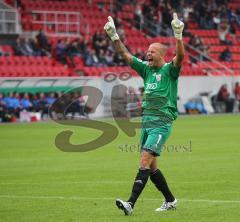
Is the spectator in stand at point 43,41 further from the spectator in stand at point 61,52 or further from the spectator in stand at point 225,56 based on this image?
the spectator in stand at point 225,56

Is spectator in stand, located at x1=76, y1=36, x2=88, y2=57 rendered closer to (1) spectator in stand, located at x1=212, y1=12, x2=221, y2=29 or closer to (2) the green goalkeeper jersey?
(1) spectator in stand, located at x1=212, y1=12, x2=221, y2=29

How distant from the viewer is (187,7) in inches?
2159

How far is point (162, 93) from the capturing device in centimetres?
1159

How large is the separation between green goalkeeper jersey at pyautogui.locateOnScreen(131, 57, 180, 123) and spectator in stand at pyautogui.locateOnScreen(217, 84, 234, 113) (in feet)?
117

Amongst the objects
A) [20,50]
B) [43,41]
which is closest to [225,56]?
[43,41]

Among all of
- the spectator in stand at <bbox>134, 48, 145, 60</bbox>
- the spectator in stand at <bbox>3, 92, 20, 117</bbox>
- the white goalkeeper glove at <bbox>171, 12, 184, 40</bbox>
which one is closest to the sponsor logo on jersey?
the white goalkeeper glove at <bbox>171, 12, 184, 40</bbox>

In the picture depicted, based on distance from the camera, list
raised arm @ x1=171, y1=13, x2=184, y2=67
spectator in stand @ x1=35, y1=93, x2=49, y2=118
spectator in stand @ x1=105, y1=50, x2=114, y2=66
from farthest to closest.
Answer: spectator in stand @ x1=105, y1=50, x2=114, y2=66, spectator in stand @ x1=35, y1=93, x2=49, y2=118, raised arm @ x1=171, y1=13, x2=184, y2=67

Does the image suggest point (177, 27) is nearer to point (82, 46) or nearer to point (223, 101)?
point (82, 46)

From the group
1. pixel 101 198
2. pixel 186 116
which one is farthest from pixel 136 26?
pixel 101 198

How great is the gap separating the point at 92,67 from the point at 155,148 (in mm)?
34127

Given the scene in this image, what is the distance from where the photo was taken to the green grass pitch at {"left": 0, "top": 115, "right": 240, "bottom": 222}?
11.3m

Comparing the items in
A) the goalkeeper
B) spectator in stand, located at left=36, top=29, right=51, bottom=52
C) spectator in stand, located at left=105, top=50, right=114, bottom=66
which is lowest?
spectator in stand, located at left=105, top=50, right=114, bottom=66

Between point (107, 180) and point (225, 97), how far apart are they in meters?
32.1

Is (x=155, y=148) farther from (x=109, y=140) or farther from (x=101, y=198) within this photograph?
(x=109, y=140)
